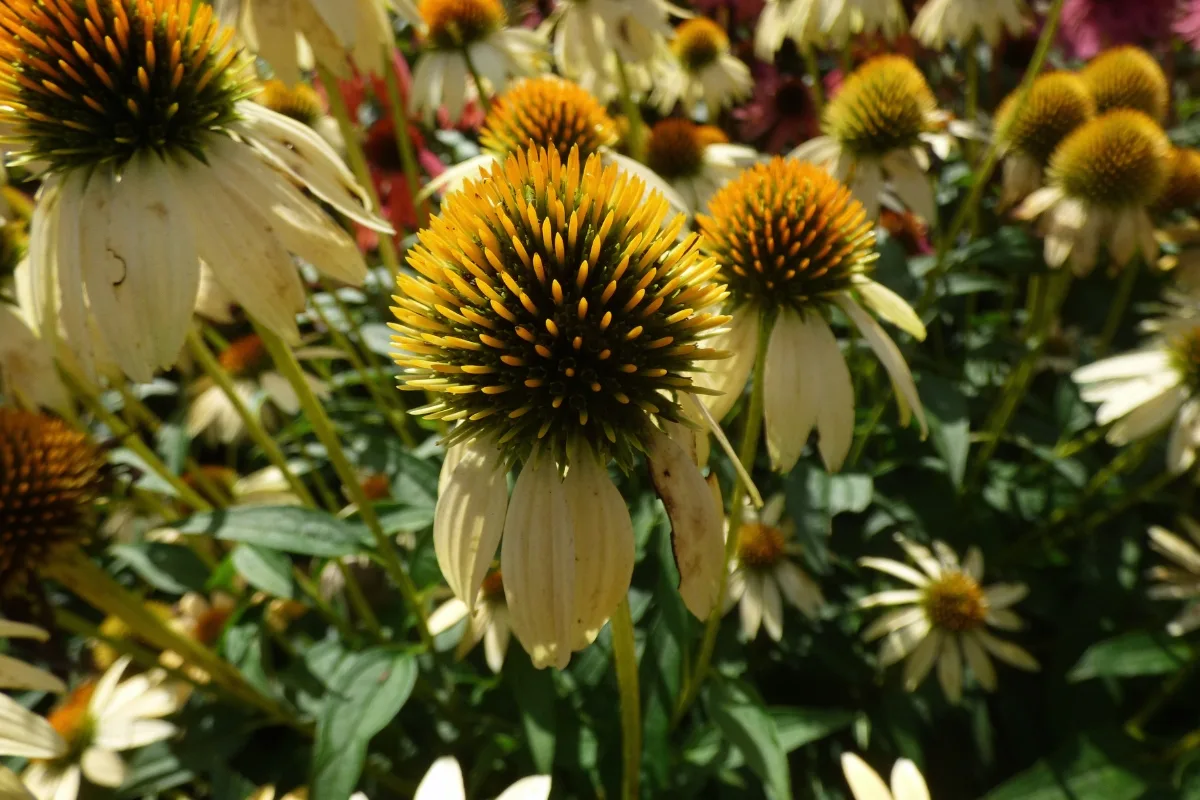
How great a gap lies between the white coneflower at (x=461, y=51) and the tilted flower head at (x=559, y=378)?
108cm

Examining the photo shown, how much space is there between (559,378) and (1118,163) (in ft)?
4.33

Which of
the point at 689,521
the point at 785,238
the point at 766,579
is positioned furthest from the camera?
the point at 766,579

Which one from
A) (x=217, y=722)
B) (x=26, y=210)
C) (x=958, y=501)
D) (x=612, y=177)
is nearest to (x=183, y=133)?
(x=612, y=177)

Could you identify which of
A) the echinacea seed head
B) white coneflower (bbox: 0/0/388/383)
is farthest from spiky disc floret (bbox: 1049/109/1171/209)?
white coneflower (bbox: 0/0/388/383)

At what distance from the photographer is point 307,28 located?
102cm

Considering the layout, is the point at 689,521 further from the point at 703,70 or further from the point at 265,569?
the point at 703,70

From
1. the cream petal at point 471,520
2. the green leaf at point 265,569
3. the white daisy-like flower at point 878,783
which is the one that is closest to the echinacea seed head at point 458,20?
the green leaf at point 265,569

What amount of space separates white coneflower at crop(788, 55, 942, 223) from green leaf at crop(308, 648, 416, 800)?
1.08 metres

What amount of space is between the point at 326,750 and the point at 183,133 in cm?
73

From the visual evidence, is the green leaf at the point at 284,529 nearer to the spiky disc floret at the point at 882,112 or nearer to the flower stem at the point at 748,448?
the flower stem at the point at 748,448

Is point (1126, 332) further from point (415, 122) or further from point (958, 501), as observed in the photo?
point (415, 122)

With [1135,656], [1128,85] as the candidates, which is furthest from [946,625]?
[1128,85]

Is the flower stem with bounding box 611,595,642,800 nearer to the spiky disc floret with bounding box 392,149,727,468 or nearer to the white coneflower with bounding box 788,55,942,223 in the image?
the spiky disc floret with bounding box 392,149,727,468

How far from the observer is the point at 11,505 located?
0.96 m
